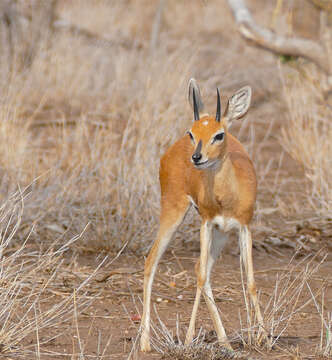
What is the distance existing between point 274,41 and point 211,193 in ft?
16.0

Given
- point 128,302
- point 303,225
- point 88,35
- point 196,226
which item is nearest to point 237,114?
point 128,302

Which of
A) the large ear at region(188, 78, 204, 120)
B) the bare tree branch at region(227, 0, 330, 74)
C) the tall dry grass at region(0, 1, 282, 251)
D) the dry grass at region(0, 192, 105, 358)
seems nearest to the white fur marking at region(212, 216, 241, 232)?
the large ear at region(188, 78, 204, 120)

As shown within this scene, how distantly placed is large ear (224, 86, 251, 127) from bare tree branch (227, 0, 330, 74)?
14.8 ft

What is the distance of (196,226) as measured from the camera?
22.0 ft

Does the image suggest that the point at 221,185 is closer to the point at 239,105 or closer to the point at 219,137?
the point at 219,137

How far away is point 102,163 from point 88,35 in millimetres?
7796

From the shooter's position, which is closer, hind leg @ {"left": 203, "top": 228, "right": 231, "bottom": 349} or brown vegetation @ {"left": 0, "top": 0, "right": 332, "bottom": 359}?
hind leg @ {"left": 203, "top": 228, "right": 231, "bottom": 349}

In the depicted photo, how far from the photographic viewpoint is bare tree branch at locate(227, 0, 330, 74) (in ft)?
28.1

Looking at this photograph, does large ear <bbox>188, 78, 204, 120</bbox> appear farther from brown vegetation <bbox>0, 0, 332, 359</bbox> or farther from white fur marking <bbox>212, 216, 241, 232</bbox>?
brown vegetation <bbox>0, 0, 332, 359</bbox>

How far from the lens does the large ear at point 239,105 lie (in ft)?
13.7

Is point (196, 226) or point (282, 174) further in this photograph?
point (282, 174)

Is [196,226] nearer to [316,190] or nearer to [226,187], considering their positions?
[316,190]

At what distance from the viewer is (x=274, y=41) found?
341 inches

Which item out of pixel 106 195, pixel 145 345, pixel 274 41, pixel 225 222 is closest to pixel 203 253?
pixel 225 222
